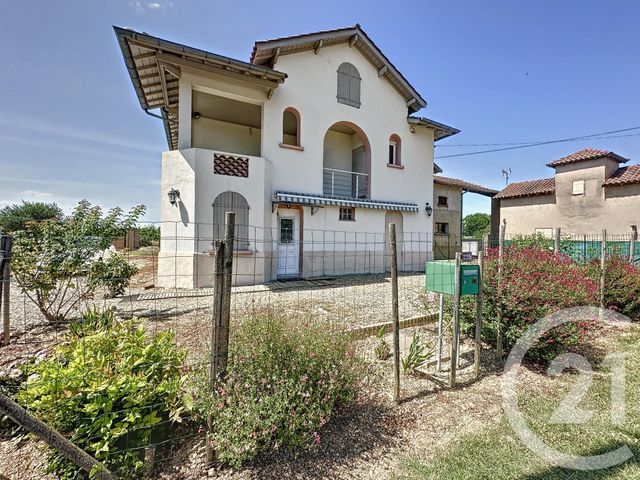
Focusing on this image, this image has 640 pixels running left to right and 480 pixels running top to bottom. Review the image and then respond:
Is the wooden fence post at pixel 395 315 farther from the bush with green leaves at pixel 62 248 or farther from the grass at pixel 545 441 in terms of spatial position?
the bush with green leaves at pixel 62 248

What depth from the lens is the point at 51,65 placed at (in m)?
9.51

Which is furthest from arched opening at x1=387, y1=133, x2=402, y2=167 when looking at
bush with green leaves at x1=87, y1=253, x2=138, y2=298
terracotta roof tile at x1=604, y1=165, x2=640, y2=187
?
terracotta roof tile at x1=604, y1=165, x2=640, y2=187

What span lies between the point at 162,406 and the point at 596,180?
26526 mm

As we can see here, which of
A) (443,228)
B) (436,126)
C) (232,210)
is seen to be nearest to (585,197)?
(443,228)

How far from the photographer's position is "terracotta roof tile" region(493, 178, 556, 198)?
2186 cm

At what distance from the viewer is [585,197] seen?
19391mm

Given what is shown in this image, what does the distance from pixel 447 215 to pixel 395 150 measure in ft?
29.5

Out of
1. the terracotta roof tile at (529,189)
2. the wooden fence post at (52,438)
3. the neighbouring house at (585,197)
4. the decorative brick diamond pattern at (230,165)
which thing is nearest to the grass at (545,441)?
the wooden fence post at (52,438)

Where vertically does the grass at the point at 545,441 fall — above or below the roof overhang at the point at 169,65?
below

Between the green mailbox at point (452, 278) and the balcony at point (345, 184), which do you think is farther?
the balcony at point (345, 184)

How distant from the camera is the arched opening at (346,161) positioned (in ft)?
51.3

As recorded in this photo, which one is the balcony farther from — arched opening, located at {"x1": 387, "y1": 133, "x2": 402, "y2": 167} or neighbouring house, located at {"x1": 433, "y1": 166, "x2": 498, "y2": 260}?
neighbouring house, located at {"x1": 433, "y1": 166, "x2": 498, "y2": 260}

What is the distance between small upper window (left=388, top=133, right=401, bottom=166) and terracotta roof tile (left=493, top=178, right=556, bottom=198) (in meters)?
13.2

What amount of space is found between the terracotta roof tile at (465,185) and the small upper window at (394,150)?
275 inches
